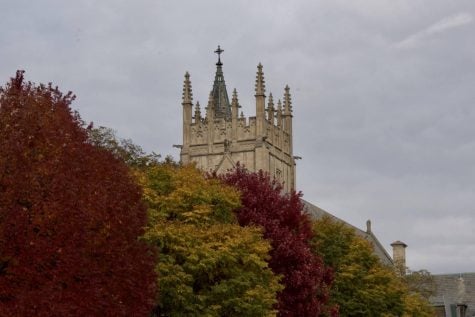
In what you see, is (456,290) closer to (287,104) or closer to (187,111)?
(287,104)

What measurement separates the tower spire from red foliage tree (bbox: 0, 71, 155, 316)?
60935 millimetres

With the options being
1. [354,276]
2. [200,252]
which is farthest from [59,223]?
[354,276]

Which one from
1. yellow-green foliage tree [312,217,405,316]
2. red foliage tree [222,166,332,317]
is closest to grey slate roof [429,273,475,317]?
yellow-green foliage tree [312,217,405,316]

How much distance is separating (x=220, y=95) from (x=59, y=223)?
6851 cm

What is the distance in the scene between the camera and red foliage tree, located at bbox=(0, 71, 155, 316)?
27.4 metres

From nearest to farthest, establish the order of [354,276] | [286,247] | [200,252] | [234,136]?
[200,252], [286,247], [354,276], [234,136]

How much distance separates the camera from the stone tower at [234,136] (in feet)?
295

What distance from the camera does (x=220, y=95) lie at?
96.2 metres

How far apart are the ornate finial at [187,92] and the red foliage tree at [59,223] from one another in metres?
59.5

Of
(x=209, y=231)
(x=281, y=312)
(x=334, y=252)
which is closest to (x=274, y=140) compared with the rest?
(x=334, y=252)

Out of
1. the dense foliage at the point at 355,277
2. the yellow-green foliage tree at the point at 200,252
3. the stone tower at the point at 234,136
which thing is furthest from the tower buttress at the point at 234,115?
the yellow-green foliage tree at the point at 200,252

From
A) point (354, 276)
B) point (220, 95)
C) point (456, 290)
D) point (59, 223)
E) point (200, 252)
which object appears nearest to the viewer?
point (59, 223)

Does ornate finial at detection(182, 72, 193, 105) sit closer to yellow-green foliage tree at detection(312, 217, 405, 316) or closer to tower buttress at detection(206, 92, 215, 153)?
tower buttress at detection(206, 92, 215, 153)

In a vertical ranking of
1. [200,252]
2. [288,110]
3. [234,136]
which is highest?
[288,110]
